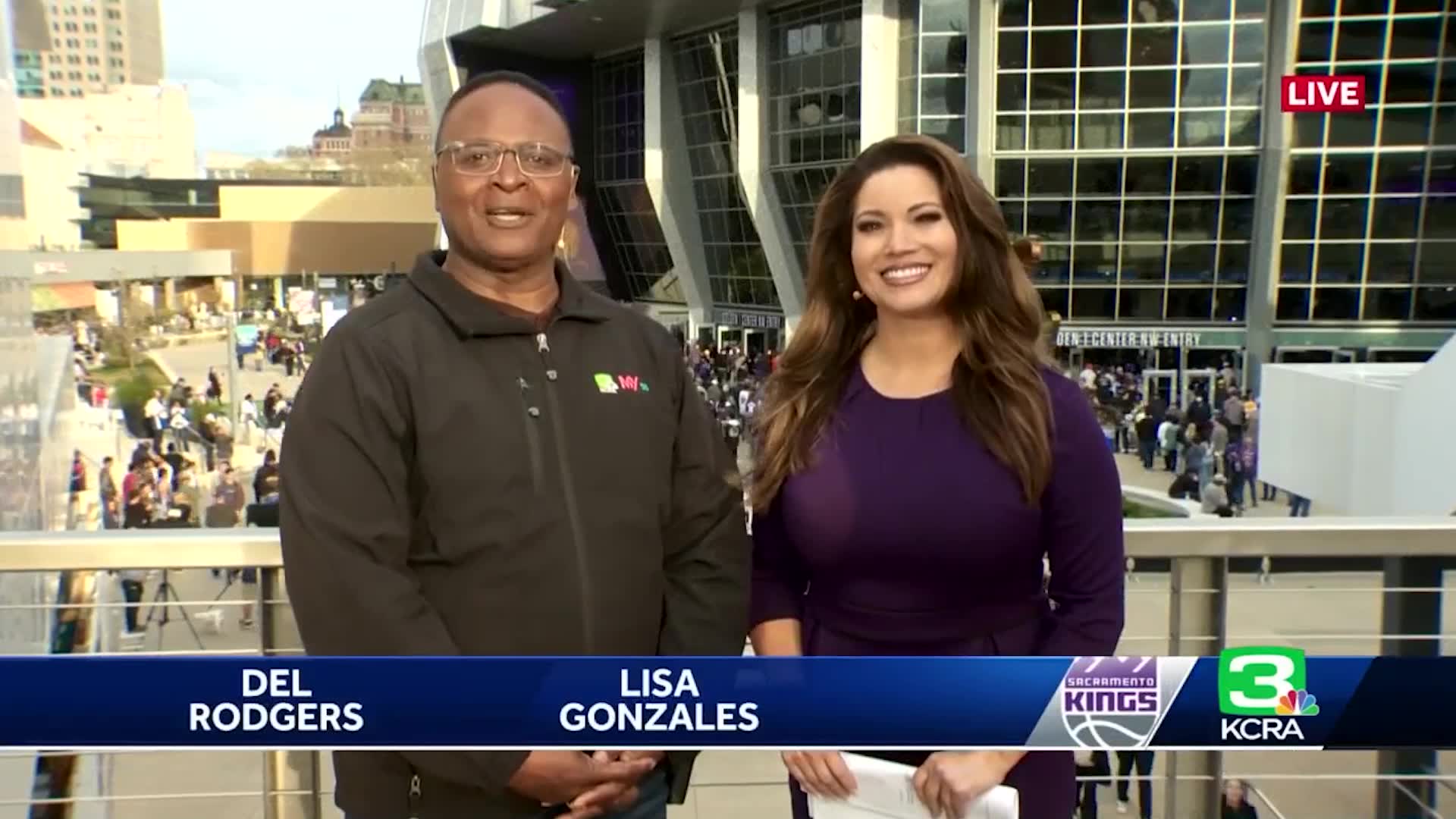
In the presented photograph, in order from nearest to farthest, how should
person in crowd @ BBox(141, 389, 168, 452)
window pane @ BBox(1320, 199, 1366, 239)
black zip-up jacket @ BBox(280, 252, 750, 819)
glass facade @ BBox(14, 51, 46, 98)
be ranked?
black zip-up jacket @ BBox(280, 252, 750, 819), glass facade @ BBox(14, 51, 46, 98), person in crowd @ BBox(141, 389, 168, 452), window pane @ BBox(1320, 199, 1366, 239)

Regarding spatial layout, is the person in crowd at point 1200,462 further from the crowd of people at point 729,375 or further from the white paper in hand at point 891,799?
the white paper in hand at point 891,799

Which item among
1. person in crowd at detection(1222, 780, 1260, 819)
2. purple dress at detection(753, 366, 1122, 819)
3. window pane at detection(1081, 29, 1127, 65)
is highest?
window pane at detection(1081, 29, 1127, 65)

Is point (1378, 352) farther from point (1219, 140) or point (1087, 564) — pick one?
point (1087, 564)

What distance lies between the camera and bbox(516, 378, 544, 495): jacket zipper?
Result: 1.97 metres

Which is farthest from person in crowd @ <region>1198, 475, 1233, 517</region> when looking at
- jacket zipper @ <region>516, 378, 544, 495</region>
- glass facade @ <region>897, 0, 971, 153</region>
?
glass facade @ <region>897, 0, 971, 153</region>

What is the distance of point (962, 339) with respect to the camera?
2.13 metres

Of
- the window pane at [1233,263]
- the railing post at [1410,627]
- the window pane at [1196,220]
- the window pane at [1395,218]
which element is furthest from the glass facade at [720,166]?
the railing post at [1410,627]

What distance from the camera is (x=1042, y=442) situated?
1.98 m

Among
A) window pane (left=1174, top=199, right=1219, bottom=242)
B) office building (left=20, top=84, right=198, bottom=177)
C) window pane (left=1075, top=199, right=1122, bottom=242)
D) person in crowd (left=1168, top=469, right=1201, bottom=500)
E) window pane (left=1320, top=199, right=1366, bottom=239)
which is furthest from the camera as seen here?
window pane (left=1075, top=199, right=1122, bottom=242)

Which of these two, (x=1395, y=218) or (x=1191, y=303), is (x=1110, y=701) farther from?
(x=1395, y=218)

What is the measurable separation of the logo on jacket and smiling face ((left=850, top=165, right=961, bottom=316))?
465 mm

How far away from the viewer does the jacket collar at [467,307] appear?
78.5 inches

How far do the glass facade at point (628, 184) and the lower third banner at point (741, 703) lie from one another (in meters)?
41.8

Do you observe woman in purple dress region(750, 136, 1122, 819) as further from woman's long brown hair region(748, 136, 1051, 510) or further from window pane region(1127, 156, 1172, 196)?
window pane region(1127, 156, 1172, 196)
